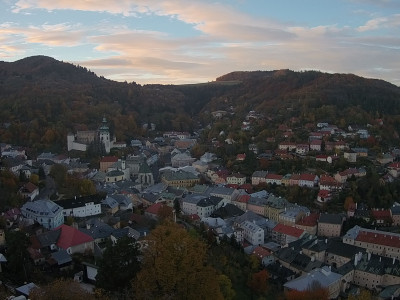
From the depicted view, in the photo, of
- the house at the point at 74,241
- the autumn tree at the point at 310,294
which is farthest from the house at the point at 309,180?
the house at the point at 74,241

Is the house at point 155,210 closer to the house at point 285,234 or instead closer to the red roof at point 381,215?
the house at point 285,234

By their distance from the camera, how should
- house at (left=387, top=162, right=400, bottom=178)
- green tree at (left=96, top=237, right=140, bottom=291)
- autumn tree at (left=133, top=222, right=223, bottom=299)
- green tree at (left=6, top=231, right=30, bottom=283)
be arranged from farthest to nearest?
house at (left=387, top=162, right=400, bottom=178)
green tree at (left=6, top=231, right=30, bottom=283)
green tree at (left=96, top=237, right=140, bottom=291)
autumn tree at (left=133, top=222, right=223, bottom=299)

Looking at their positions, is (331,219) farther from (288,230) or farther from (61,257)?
(61,257)

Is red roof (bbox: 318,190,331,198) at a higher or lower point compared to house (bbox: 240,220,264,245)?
higher

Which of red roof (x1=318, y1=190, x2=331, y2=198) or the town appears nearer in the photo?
the town

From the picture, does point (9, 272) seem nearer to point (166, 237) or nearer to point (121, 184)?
A: point (166, 237)

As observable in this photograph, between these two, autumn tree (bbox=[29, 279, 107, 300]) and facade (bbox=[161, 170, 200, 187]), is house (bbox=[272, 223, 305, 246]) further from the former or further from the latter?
autumn tree (bbox=[29, 279, 107, 300])

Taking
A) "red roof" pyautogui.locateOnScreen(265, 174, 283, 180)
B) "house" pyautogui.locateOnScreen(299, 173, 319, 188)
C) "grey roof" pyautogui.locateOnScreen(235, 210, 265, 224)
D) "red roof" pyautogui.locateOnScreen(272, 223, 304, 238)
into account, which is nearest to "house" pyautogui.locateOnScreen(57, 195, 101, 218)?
"grey roof" pyautogui.locateOnScreen(235, 210, 265, 224)
